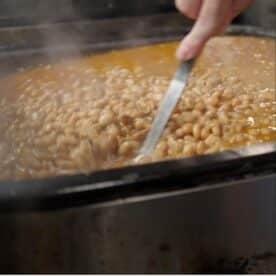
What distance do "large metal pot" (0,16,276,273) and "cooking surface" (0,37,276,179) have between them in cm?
22

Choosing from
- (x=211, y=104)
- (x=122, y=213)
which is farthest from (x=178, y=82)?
(x=122, y=213)

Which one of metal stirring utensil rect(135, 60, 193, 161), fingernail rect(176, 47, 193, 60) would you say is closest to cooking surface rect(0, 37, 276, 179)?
metal stirring utensil rect(135, 60, 193, 161)

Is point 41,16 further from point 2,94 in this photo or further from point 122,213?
point 122,213

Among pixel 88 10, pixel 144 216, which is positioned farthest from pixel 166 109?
pixel 88 10

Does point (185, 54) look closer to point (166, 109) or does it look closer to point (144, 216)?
point (166, 109)

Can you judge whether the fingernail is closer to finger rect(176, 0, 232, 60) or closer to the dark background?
finger rect(176, 0, 232, 60)

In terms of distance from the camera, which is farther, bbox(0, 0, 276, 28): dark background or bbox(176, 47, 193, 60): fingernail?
bbox(0, 0, 276, 28): dark background

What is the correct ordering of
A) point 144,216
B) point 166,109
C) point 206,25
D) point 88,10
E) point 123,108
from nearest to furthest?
point 144,216
point 206,25
point 166,109
point 123,108
point 88,10

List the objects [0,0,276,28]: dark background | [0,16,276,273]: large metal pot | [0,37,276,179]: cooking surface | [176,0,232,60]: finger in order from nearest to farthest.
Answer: [0,16,276,273]: large metal pot
[176,0,232,60]: finger
[0,37,276,179]: cooking surface
[0,0,276,28]: dark background

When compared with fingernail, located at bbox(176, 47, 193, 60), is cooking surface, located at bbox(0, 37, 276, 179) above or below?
below

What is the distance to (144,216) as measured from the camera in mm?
961

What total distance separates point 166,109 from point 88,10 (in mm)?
890

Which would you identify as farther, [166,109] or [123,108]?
[123,108]

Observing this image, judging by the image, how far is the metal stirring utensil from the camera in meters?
1.20
